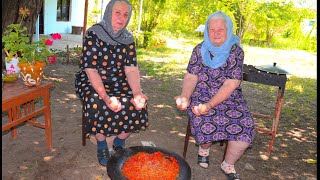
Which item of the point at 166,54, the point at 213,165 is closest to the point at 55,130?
the point at 213,165

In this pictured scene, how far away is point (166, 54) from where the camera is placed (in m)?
12.3

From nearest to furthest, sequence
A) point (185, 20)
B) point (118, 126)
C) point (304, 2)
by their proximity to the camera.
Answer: point (118, 126) → point (304, 2) → point (185, 20)

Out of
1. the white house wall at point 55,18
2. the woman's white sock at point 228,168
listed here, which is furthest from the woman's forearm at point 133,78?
the white house wall at point 55,18

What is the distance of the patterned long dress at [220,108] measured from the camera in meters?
2.90

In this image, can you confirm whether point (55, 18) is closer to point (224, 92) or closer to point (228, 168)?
point (224, 92)

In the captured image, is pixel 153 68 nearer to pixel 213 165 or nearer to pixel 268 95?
pixel 268 95

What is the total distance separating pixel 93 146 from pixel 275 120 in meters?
2.37

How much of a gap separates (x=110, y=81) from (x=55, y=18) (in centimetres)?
1419

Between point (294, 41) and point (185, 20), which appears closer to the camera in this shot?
point (294, 41)

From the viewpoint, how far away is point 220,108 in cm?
302

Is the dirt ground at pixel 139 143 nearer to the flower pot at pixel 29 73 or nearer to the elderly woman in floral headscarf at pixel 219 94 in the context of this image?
the elderly woman in floral headscarf at pixel 219 94

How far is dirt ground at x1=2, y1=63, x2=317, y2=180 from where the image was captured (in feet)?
10.1

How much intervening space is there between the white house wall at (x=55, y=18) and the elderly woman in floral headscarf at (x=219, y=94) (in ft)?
45.0

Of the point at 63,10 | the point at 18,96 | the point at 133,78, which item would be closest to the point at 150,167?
the point at 133,78
